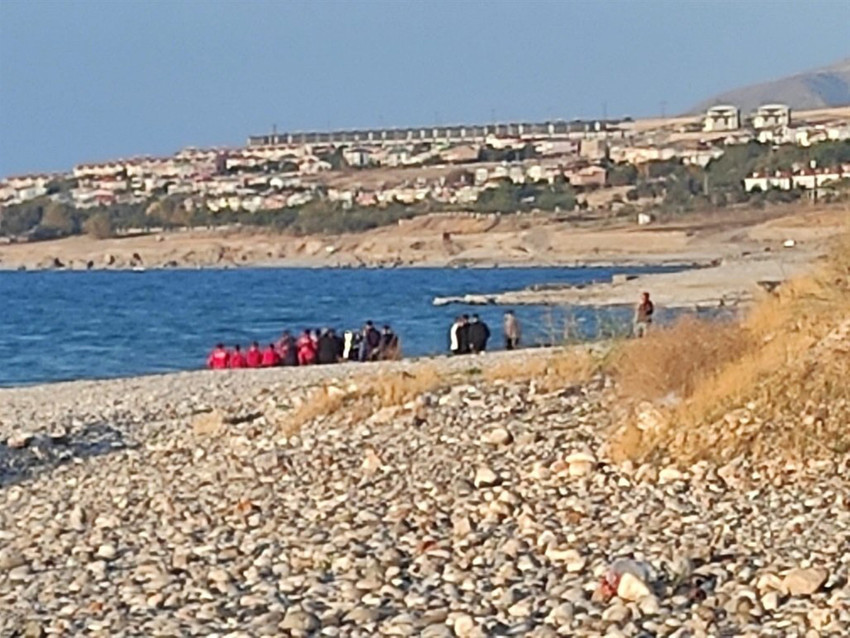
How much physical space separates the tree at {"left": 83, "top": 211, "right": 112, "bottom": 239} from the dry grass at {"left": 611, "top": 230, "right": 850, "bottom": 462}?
148 meters

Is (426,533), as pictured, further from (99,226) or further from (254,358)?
(99,226)

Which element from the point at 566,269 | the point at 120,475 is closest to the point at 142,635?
the point at 120,475

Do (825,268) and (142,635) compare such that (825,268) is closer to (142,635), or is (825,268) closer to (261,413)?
(261,413)

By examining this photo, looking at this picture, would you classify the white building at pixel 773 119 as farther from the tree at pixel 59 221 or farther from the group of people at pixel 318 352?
the group of people at pixel 318 352

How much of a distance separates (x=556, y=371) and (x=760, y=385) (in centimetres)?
432

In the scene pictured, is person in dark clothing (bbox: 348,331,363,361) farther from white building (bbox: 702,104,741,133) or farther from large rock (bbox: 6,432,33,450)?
white building (bbox: 702,104,741,133)

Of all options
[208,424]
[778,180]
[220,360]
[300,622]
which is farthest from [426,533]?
[778,180]

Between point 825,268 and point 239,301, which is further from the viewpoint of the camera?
point 239,301

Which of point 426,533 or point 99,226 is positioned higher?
point 426,533

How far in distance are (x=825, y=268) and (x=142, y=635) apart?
7.00 metres

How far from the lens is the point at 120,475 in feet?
42.8

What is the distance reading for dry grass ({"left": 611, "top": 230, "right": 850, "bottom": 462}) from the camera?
33.8 feet

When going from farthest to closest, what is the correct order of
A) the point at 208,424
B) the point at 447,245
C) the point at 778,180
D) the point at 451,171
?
the point at 451,171, the point at 778,180, the point at 447,245, the point at 208,424

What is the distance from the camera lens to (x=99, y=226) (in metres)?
161
